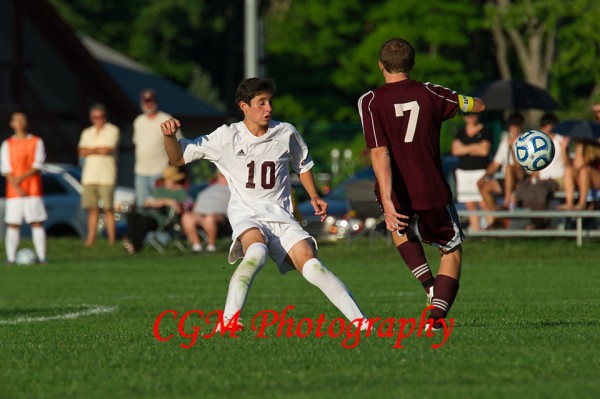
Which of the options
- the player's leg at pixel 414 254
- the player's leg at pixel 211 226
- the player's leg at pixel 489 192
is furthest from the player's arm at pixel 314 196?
the player's leg at pixel 211 226

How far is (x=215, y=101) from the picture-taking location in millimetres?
65438

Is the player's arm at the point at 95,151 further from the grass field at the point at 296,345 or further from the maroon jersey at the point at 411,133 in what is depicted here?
the maroon jersey at the point at 411,133

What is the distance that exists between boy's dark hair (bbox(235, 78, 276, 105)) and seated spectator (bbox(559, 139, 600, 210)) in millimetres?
11780

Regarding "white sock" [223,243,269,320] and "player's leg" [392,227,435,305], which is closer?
"white sock" [223,243,269,320]

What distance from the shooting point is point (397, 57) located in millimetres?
9477

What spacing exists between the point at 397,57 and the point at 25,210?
1209 centimetres

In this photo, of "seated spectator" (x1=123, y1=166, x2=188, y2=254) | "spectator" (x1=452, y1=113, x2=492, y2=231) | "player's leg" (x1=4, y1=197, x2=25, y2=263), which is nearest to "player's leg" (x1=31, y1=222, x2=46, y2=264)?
"player's leg" (x1=4, y1=197, x2=25, y2=263)

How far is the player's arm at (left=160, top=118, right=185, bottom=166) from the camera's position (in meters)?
9.38

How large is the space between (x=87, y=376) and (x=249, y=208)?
7.95 ft

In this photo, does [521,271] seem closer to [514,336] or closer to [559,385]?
[514,336]

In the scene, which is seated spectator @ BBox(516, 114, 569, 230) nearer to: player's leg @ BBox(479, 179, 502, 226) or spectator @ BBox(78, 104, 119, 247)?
player's leg @ BBox(479, 179, 502, 226)

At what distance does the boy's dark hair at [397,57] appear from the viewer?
31.1ft

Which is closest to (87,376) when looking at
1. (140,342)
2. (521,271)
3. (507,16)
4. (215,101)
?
(140,342)

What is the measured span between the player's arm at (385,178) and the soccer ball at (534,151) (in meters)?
1.91
